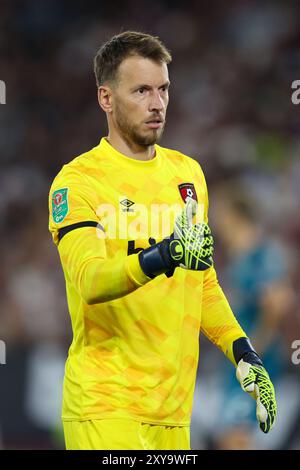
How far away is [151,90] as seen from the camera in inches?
159

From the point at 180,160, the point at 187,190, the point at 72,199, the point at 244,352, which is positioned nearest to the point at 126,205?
the point at 72,199

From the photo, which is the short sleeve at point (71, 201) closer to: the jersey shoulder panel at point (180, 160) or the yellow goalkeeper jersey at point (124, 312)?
the yellow goalkeeper jersey at point (124, 312)

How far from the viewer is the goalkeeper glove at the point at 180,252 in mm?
3439

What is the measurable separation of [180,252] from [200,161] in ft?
20.4

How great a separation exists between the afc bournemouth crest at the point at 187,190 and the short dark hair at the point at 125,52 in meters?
0.56

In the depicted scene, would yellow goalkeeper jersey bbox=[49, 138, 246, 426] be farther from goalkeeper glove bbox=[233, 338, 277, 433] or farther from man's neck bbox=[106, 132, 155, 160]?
goalkeeper glove bbox=[233, 338, 277, 433]

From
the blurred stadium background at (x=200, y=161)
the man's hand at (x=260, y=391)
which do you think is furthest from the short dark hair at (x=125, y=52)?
the blurred stadium background at (x=200, y=161)

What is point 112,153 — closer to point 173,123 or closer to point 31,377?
point 31,377

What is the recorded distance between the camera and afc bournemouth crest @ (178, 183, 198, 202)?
4.21m

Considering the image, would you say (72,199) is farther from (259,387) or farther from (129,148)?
(259,387)

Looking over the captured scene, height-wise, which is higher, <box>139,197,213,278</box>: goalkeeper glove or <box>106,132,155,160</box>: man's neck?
<box>106,132,155,160</box>: man's neck

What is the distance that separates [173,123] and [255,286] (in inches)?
122

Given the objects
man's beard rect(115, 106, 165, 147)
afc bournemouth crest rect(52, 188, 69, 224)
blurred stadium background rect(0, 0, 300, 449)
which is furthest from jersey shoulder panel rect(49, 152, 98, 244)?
blurred stadium background rect(0, 0, 300, 449)

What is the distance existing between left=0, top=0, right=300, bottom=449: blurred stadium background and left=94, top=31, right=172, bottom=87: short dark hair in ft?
11.4
